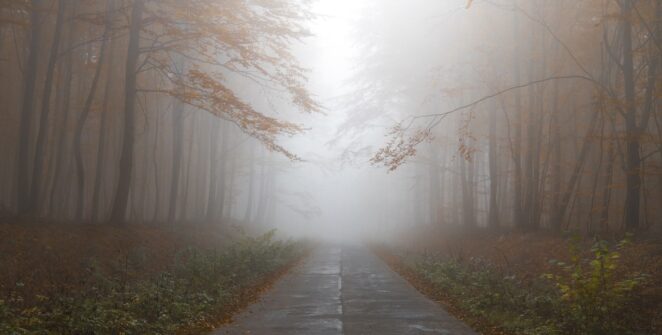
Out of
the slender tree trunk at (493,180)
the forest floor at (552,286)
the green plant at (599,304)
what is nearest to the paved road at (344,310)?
the forest floor at (552,286)

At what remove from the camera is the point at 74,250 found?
12.5 metres

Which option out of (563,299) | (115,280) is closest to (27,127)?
(115,280)

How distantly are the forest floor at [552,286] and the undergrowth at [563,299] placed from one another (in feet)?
0.04

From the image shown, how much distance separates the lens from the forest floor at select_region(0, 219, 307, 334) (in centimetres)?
809

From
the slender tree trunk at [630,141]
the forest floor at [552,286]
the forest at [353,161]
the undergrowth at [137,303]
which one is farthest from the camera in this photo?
the slender tree trunk at [630,141]

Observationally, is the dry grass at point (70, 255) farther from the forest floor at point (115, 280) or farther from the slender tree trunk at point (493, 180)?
the slender tree trunk at point (493, 180)

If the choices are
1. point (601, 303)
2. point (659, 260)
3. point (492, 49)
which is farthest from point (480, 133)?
point (601, 303)

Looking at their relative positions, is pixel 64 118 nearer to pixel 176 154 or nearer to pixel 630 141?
pixel 176 154

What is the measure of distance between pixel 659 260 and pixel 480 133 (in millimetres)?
15908

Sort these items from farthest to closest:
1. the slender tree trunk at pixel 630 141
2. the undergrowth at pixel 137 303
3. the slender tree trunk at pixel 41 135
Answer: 1. the slender tree trunk at pixel 41 135
2. the slender tree trunk at pixel 630 141
3. the undergrowth at pixel 137 303

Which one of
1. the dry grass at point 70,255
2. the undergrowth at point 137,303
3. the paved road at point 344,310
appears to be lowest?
the paved road at point 344,310

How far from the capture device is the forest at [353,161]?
9.27 metres

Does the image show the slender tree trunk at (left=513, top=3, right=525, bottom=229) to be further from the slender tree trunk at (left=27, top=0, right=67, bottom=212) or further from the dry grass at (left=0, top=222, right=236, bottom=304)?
the slender tree trunk at (left=27, top=0, right=67, bottom=212)

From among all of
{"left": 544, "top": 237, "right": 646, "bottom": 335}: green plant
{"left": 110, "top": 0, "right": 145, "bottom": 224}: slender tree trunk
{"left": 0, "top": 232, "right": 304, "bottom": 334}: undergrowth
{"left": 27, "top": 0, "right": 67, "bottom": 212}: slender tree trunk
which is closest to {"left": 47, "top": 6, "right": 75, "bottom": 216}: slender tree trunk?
{"left": 27, "top": 0, "right": 67, "bottom": 212}: slender tree trunk
